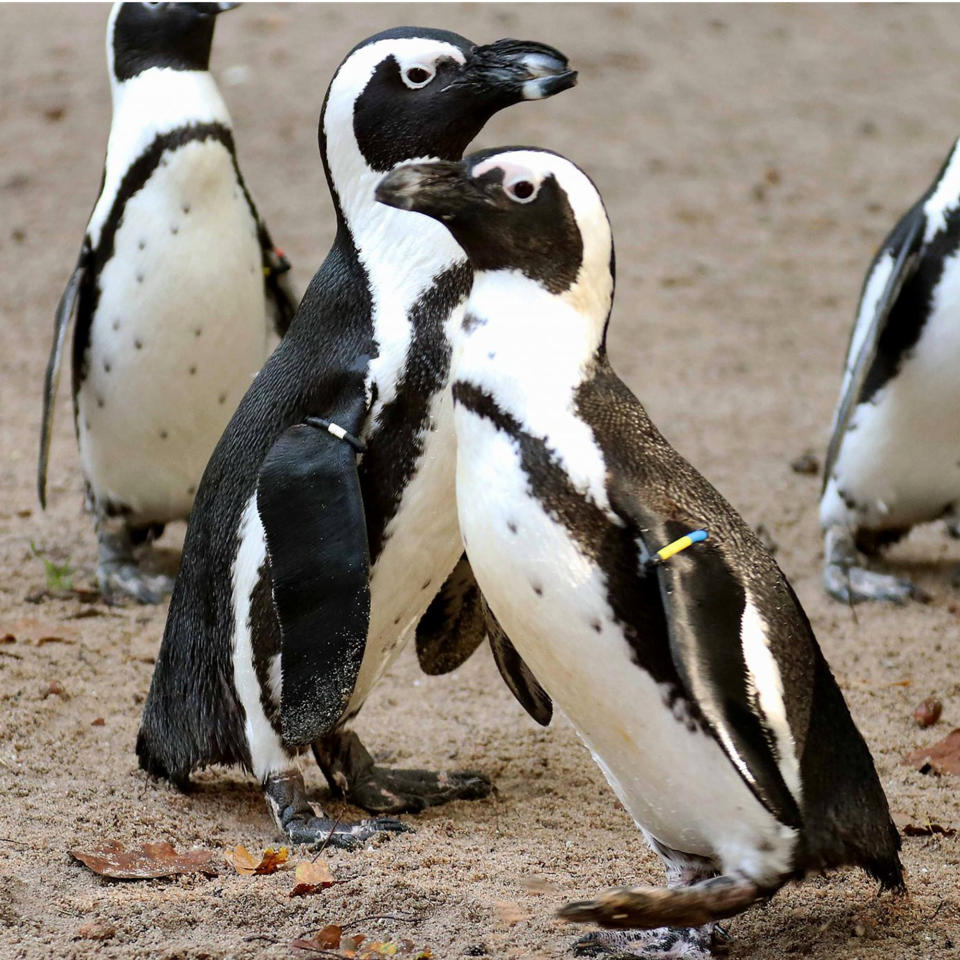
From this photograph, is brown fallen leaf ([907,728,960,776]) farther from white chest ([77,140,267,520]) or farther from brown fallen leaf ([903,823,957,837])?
white chest ([77,140,267,520])

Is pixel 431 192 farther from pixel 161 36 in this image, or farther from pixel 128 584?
pixel 128 584

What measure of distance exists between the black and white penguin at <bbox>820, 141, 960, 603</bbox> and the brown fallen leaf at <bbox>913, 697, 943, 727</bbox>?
87cm

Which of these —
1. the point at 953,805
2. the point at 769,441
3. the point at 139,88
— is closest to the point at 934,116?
the point at 769,441

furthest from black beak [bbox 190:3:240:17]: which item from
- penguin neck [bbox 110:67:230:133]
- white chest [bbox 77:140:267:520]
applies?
white chest [bbox 77:140:267:520]

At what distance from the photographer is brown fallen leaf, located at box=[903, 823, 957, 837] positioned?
2861 mm

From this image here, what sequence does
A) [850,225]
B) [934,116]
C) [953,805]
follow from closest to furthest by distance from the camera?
[953,805] → [850,225] → [934,116]

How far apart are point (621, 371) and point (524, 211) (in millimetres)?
4226

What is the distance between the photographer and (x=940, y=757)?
326 cm

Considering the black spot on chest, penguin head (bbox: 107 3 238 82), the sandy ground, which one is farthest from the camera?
penguin head (bbox: 107 3 238 82)

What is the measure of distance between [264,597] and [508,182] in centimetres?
92

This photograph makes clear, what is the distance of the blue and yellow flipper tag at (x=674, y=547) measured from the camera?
2096mm

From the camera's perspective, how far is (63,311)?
4176mm

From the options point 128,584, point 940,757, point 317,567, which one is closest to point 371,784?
point 317,567

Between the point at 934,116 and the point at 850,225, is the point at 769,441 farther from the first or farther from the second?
the point at 934,116
